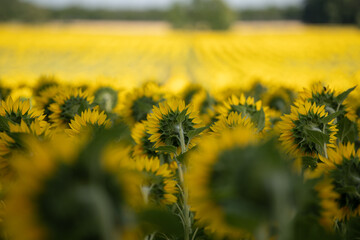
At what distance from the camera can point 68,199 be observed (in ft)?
1.49

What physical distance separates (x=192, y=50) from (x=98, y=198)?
76.4 feet

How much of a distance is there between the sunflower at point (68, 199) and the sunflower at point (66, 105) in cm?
91

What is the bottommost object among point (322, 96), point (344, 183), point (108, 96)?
point (344, 183)

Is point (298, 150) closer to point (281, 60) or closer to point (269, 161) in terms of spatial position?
point (269, 161)

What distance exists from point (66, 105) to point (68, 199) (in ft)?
3.31

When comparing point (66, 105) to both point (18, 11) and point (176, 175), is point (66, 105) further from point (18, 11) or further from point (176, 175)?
point (18, 11)

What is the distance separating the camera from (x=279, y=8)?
4822 cm

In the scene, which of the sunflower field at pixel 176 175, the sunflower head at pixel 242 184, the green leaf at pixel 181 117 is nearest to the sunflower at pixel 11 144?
the sunflower field at pixel 176 175

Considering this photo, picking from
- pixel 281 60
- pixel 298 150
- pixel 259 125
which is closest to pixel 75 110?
pixel 259 125

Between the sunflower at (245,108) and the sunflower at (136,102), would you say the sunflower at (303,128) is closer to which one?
the sunflower at (245,108)

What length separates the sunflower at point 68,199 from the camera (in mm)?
450

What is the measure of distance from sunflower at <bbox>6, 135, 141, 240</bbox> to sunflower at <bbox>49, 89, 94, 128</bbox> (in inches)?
36.0

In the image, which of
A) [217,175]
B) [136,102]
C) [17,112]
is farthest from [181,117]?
[136,102]

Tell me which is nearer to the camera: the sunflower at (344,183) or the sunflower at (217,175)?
the sunflower at (217,175)
